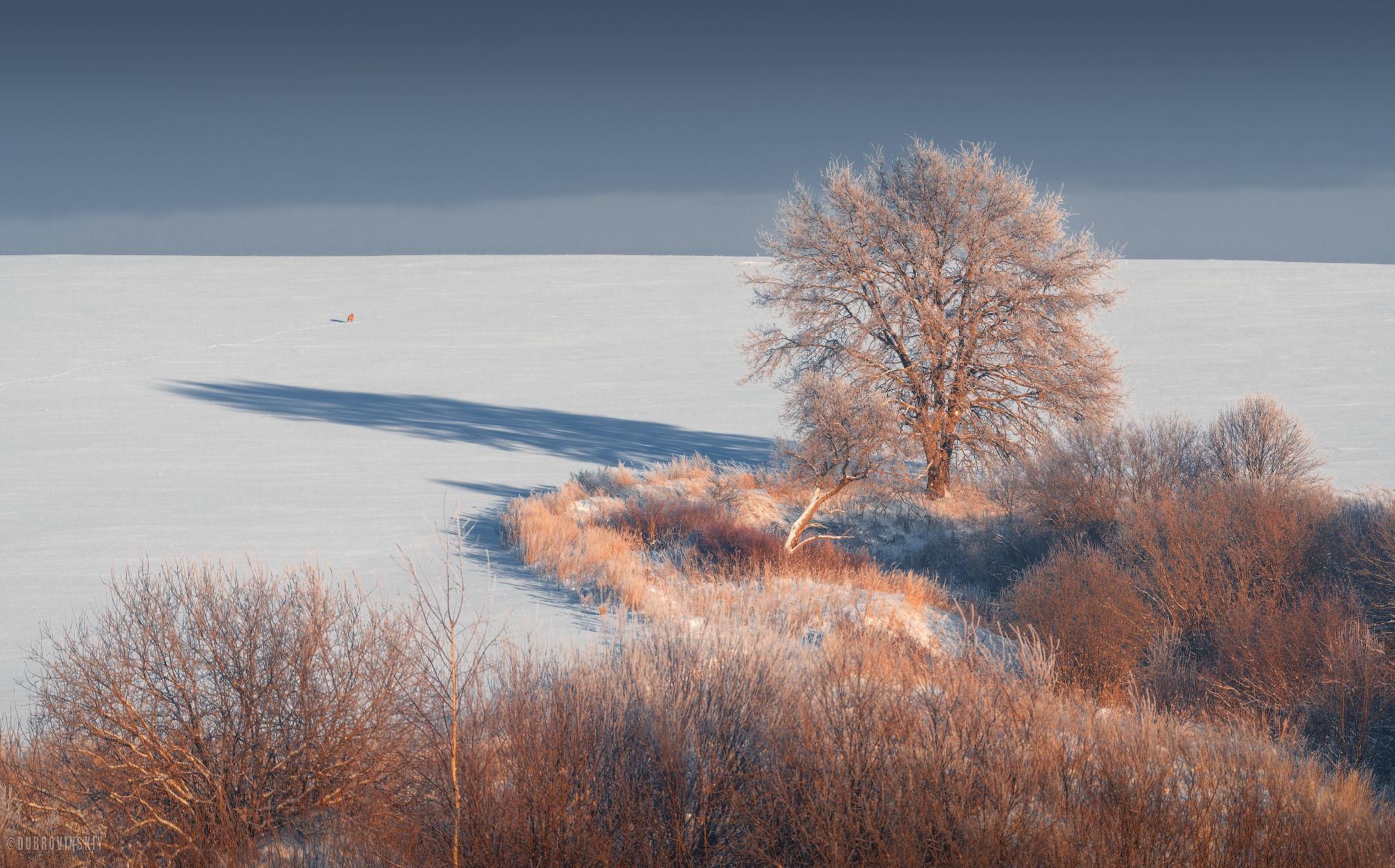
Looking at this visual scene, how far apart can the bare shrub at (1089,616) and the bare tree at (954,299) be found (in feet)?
20.0

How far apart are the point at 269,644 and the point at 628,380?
3644cm

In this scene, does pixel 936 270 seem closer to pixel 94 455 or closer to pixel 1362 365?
pixel 94 455

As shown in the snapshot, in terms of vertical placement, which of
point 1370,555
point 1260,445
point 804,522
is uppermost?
point 1260,445

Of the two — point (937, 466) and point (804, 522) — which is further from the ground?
point (937, 466)

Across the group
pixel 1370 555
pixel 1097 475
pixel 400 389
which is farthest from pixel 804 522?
pixel 400 389

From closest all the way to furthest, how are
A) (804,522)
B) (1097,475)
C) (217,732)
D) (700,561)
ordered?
(217,732) → (700,561) → (804,522) → (1097,475)

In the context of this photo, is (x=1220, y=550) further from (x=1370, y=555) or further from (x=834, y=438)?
(x=834, y=438)

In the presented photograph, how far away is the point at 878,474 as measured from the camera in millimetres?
18625

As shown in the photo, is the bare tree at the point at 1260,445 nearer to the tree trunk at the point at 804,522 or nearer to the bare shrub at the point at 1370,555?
the bare shrub at the point at 1370,555

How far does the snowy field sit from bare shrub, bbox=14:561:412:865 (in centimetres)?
136

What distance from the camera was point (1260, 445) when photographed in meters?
19.2

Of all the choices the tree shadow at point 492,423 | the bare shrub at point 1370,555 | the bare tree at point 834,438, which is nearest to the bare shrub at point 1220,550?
the bare shrub at point 1370,555

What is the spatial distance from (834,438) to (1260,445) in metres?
8.89

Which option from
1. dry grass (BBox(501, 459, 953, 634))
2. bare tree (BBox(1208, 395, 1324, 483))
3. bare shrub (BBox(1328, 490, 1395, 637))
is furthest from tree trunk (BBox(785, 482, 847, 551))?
bare tree (BBox(1208, 395, 1324, 483))
